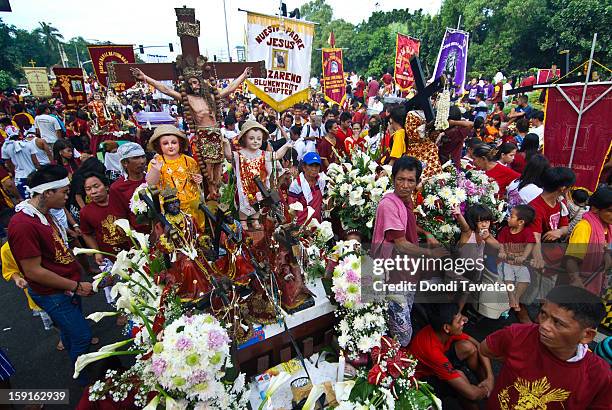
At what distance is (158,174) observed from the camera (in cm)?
335

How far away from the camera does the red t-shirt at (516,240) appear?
12.6 ft

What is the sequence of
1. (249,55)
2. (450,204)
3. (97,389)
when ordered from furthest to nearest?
(249,55)
(450,204)
(97,389)

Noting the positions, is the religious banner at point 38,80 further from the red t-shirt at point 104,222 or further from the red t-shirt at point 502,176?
the red t-shirt at point 502,176

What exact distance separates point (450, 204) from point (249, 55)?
332 cm

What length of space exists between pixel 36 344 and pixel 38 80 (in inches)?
784

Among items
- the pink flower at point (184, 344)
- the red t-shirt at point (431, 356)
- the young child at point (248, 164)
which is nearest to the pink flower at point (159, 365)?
the pink flower at point (184, 344)

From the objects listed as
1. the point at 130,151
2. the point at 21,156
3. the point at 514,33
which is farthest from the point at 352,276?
the point at 514,33

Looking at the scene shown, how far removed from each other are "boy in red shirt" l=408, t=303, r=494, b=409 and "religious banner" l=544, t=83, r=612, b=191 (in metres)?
4.19

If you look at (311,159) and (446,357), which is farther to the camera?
(311,159)

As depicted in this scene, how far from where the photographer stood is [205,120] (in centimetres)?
361

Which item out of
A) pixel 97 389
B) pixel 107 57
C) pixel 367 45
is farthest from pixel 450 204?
pixel 367 45

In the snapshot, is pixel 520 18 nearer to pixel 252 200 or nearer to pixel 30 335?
pixel 252 200

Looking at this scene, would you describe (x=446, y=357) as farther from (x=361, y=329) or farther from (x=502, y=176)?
(x=502, y=176)

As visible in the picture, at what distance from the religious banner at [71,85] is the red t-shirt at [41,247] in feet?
33.7
